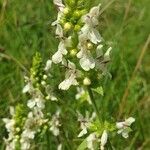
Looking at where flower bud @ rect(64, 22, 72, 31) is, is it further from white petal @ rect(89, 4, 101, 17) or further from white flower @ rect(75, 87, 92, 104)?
white flower @ rect(75, 87, 92, 104)

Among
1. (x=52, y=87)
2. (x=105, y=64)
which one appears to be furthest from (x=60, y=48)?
(x=52, y=87)

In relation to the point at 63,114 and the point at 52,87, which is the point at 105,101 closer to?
the point at 63,114

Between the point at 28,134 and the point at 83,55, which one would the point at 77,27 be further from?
the point at 28,134

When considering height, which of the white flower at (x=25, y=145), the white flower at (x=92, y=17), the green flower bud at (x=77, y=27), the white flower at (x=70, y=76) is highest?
the white flower at (x=92, y=17)

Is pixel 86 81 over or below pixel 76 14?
below

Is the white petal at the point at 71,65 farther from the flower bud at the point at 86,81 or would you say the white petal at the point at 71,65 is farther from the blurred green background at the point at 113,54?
the blurred green background at the point at 113,54

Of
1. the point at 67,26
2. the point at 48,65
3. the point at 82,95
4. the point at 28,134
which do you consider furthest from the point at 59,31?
the point at 82,95

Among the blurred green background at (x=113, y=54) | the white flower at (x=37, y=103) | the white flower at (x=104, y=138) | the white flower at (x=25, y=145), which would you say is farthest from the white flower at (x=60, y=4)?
the white flower at (x=25, y=145)

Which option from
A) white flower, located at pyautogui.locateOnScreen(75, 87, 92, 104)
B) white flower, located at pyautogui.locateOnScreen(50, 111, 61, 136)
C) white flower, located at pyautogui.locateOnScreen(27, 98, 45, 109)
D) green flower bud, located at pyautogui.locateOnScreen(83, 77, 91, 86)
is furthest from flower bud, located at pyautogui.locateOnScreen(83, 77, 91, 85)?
white flower, located at pyautogui.locateOnScreen(75, 87, 92, 104)
